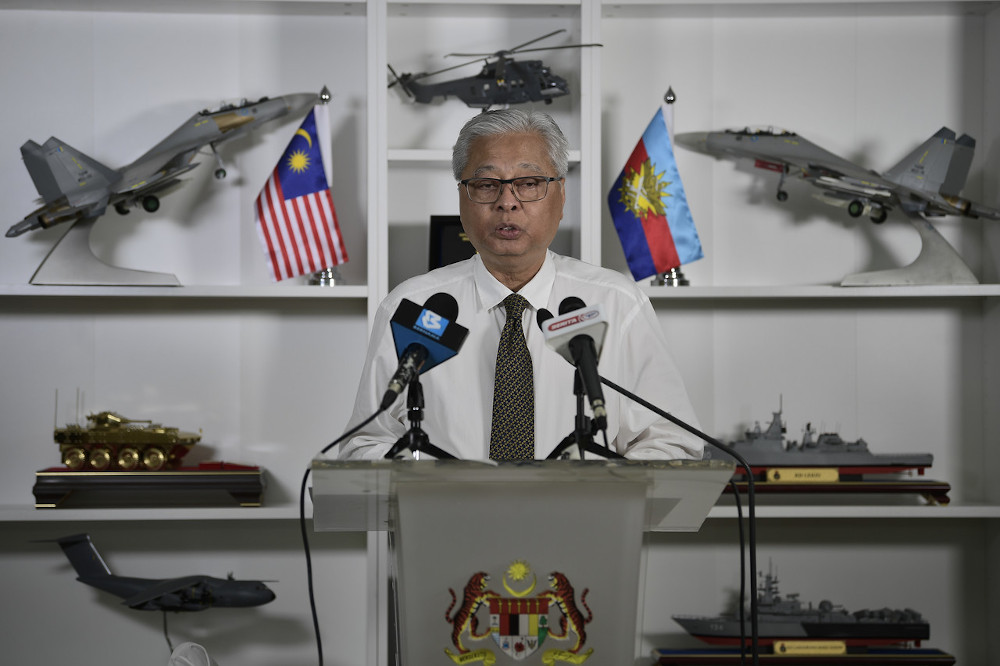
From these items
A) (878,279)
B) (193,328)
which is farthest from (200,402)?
(878,279)

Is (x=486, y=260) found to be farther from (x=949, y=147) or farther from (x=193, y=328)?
(x=949, y=147)

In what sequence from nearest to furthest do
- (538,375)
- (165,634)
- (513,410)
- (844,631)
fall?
(513,410), (538,375), (844,631), (165,634)

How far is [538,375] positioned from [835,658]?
4.56ft

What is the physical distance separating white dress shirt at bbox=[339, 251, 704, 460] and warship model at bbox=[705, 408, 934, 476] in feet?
3.18

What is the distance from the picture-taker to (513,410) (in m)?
1.52

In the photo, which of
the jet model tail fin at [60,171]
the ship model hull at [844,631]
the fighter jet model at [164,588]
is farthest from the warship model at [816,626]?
the jet model tail fin at [60,171]

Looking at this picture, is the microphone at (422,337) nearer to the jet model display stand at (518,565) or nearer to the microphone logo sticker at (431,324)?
the microphone logo sticker at (431,324)

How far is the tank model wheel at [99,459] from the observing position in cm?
244

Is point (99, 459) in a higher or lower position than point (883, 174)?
lower

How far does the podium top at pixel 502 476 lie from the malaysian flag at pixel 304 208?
1.59 metres

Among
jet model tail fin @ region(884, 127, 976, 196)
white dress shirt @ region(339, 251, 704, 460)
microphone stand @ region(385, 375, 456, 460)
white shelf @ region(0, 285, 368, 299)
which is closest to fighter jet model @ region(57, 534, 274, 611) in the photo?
white shelf @ region(0, 285, 368, 299)

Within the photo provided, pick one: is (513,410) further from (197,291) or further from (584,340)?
(197,291)

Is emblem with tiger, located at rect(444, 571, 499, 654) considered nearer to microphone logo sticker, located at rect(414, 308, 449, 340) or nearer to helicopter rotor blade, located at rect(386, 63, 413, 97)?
microphone logo sticker, located at rect(414, 308, 449, 340)

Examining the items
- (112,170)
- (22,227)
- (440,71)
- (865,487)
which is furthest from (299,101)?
(865,487)
